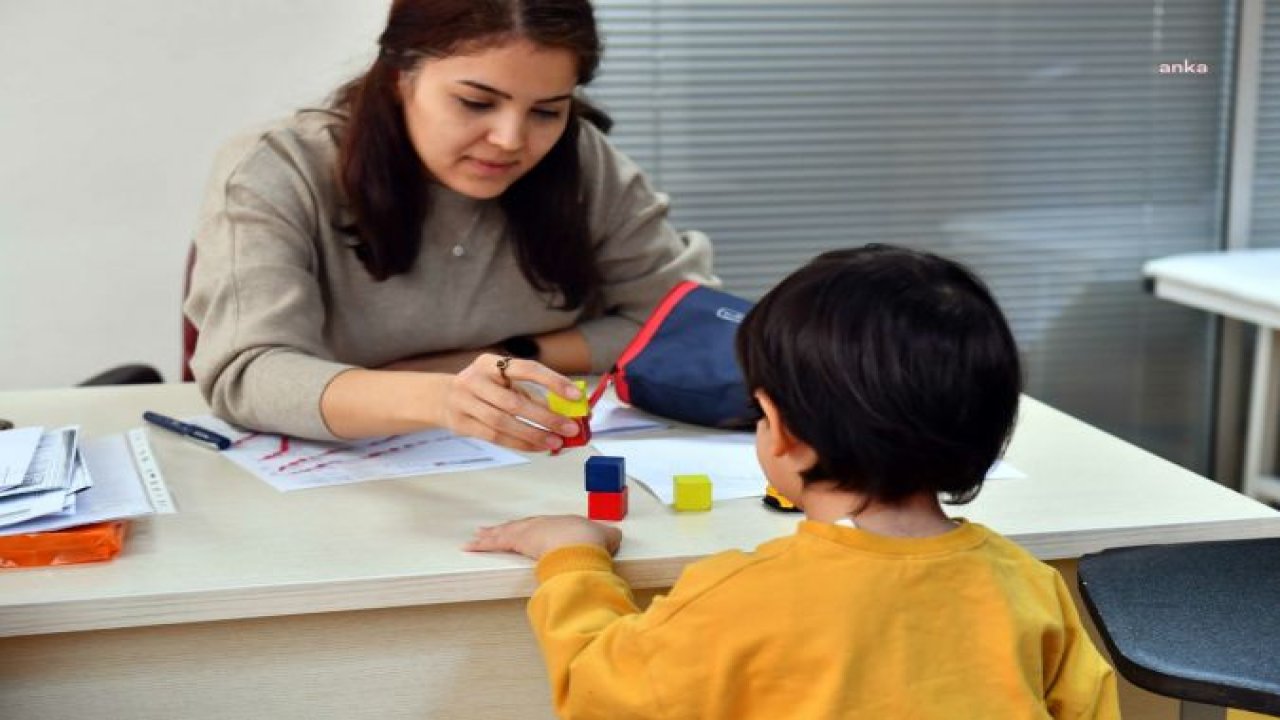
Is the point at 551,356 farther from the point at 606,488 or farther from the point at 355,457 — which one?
the point at 606,488

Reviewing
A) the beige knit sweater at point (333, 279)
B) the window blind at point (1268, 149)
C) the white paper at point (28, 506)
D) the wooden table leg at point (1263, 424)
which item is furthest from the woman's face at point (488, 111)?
the window blind at point (1268, 149)

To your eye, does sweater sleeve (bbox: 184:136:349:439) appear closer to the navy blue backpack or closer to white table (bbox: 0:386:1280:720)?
white table (bbox: 0:386:1280:720)

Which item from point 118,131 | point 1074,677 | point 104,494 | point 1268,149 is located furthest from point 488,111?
point 1268,149

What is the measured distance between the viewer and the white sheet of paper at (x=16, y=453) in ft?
4.58

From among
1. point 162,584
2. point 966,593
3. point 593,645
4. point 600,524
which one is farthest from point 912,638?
point 162,584

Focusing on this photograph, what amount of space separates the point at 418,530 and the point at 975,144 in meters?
2.04

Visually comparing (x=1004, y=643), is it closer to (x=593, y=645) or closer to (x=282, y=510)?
(x=593, y=645)

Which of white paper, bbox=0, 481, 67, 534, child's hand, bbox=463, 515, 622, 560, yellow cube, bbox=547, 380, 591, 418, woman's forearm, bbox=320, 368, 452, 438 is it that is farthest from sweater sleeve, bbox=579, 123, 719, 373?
white paper, bbox=0, 481, 67, 534

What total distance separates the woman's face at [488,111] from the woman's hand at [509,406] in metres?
0.40

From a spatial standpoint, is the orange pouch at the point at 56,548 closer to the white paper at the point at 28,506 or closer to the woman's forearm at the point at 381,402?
the white paper at the point at 28,506

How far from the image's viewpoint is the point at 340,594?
1.27 meters

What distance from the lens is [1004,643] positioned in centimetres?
105

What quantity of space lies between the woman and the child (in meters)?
0.39

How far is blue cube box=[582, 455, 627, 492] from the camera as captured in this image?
1401 millimetres
